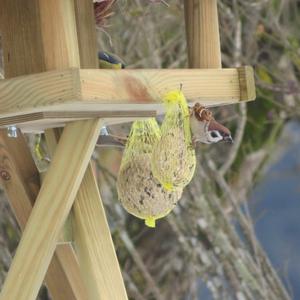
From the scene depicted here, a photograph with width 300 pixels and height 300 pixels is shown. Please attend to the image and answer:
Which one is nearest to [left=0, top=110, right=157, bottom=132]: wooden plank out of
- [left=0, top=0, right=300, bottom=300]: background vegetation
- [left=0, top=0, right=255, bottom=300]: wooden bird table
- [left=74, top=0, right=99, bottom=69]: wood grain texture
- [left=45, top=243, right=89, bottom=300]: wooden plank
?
[left=0, top=0, right=255, bottom=300]: wooden bird table

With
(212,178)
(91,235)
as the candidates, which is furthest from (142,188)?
(212,178)

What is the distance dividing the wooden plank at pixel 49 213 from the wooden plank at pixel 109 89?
0.09 metres

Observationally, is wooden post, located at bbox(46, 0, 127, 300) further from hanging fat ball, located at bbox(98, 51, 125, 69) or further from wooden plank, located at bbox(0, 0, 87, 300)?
wooden plank, located at bbox(0, 0, 87, 300)

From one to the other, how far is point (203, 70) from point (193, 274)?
188 cm

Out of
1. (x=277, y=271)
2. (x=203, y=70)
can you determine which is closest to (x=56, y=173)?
(x=203, y=70)

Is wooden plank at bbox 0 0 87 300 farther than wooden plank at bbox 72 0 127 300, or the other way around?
wooden plank at bbox 0 0 87 300

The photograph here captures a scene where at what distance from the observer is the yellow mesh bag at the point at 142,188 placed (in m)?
1.98

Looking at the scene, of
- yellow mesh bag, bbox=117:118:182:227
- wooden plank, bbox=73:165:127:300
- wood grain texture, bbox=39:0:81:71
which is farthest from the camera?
yellow mesh bag, bbox=117:118:182:227

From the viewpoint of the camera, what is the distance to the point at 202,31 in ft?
6.57

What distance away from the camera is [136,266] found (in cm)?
367

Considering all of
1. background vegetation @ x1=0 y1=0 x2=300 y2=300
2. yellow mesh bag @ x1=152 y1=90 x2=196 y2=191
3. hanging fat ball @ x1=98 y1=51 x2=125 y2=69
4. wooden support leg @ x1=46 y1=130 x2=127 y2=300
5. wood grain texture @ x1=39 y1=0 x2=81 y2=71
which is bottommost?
background vegetation @ x1=0 y1=0 x2=300 y2=300

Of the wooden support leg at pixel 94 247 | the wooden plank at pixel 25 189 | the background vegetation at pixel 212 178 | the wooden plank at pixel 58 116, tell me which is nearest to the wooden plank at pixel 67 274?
the wooden plank at pixel 25 189

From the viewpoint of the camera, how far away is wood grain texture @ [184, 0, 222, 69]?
1.99 meters

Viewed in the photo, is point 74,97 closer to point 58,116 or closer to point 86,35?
point 58,116
